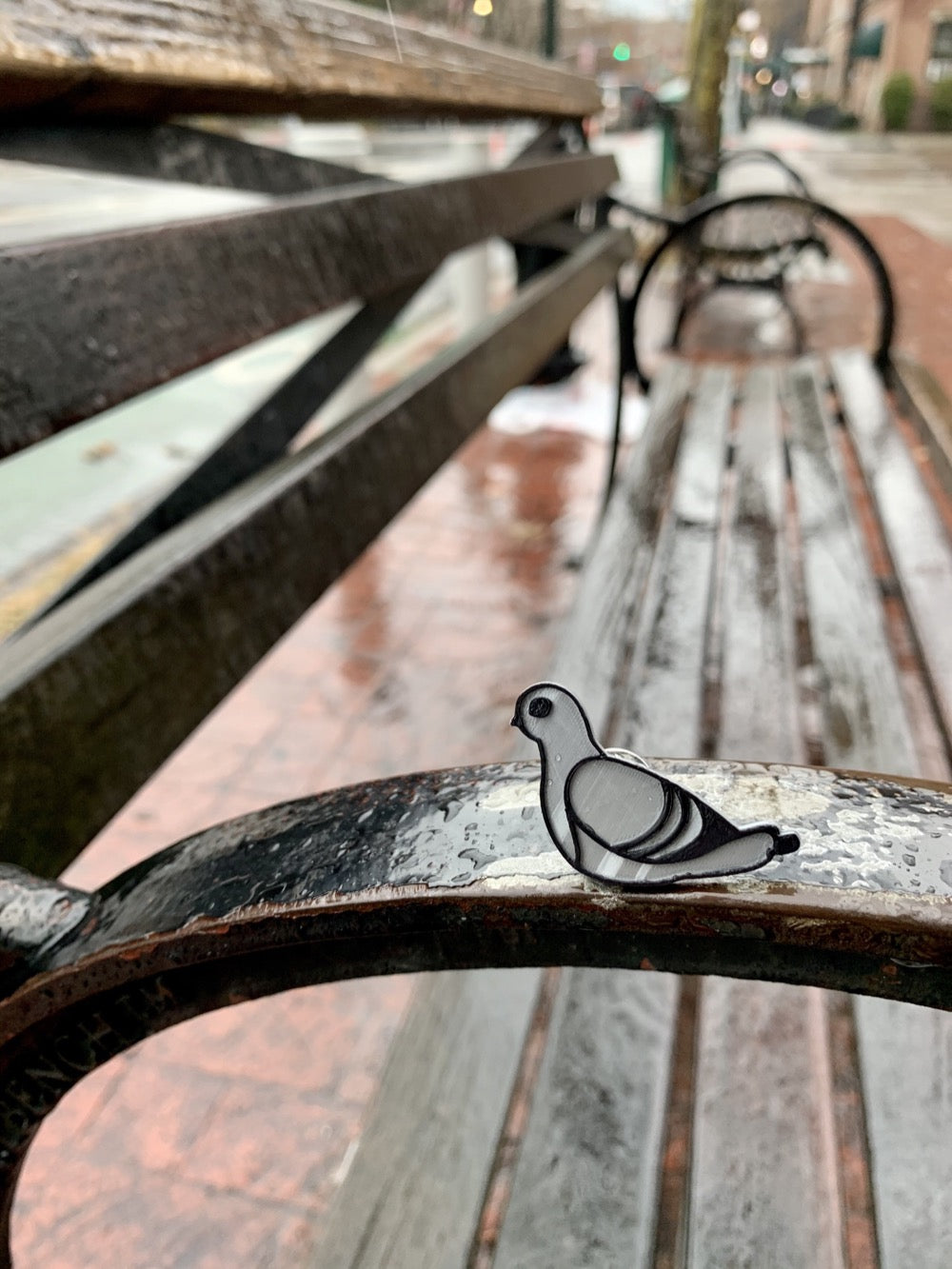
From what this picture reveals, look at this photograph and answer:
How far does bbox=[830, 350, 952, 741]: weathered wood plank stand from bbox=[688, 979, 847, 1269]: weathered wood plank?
0.56 metres

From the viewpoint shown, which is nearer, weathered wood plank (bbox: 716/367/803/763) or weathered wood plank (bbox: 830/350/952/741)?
weathered wood plank (bbox: 716/367/803/763)

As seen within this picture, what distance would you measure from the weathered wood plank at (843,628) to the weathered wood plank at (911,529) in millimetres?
58

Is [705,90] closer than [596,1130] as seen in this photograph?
No

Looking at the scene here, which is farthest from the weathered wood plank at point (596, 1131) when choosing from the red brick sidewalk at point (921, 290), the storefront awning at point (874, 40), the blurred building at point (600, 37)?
the storefront awning at point (874, 40)

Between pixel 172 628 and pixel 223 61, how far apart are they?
0.60 meters

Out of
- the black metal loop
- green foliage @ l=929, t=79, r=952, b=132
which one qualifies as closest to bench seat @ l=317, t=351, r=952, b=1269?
the black metal loop

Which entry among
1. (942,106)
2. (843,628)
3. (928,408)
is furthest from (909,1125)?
(942,106)

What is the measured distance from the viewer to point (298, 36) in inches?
45.6

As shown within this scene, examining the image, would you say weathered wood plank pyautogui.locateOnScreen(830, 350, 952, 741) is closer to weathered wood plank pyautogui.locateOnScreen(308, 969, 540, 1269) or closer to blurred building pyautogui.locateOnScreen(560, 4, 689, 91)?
weathered wood plank pyautogui.locateOnScreen(308, 969, 540, 1269)

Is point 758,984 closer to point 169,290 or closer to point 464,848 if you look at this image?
point 464,848

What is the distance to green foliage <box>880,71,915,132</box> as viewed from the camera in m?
18.7

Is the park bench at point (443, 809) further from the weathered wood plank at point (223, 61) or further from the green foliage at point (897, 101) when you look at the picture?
the green foliage at point (897, 101)

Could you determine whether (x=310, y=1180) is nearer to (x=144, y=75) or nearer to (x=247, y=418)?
(x=247, y=418)

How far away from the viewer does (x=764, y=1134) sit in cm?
86
